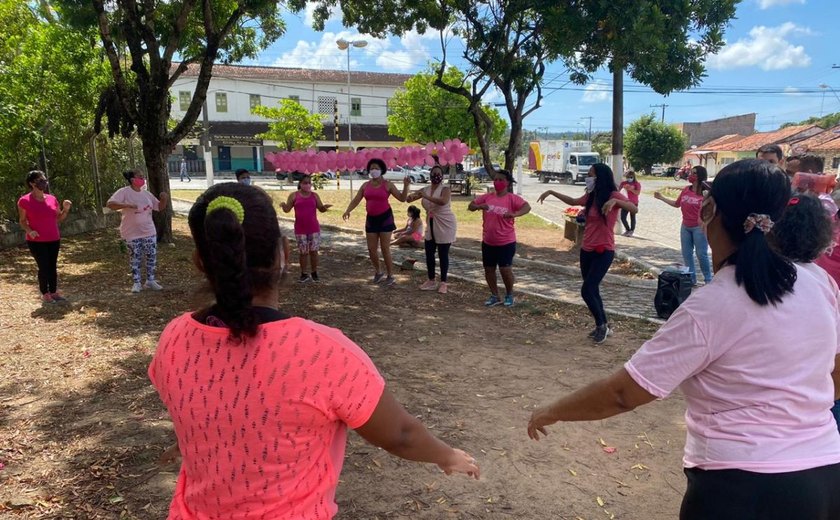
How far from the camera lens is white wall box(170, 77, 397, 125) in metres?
49.3

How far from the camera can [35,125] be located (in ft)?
39.9

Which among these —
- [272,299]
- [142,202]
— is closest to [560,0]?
[142,202]

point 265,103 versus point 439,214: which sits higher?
point 265,103

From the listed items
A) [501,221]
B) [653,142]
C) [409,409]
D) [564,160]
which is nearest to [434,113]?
[564,160]

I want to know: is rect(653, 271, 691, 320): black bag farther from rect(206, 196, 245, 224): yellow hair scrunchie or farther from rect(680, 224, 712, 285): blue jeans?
rect(206, 196, 245, 224): yellow hair scrunchie

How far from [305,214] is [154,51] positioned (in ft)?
17.5

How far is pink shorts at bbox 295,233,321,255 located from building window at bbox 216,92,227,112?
4559 centimetres

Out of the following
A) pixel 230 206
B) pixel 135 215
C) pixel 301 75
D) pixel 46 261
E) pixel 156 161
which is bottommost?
pixel 46 261

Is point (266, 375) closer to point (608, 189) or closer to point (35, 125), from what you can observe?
point (608, 189)

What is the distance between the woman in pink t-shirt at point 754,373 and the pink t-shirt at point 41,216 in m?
7.61

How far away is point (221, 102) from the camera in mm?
49938

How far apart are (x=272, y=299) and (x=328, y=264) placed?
9311 mm

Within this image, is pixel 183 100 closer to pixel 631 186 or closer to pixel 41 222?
pixel 41 222

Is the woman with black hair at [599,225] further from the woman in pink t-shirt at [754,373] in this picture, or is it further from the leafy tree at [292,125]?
the leafy tree at [292,125]
